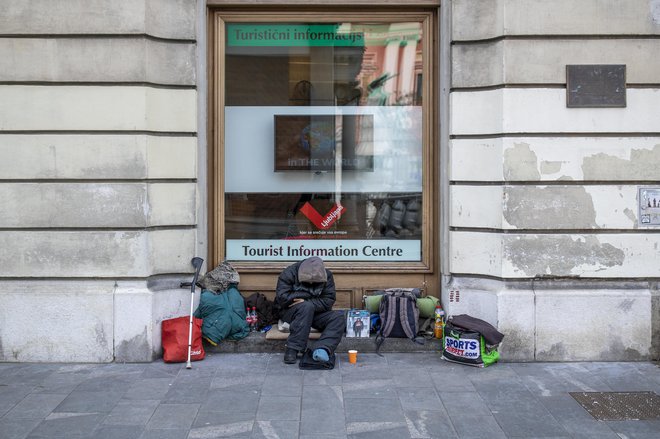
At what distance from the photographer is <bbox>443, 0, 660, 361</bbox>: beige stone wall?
7965 millimetres

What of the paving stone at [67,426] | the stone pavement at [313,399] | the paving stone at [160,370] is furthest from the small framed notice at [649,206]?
the paving stone at [67,426]

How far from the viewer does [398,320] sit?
27.0ft

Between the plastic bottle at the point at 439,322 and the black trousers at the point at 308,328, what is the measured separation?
119cm

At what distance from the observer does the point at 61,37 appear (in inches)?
314

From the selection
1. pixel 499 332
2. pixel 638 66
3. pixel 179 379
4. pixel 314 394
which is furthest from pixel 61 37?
pixel 638 66

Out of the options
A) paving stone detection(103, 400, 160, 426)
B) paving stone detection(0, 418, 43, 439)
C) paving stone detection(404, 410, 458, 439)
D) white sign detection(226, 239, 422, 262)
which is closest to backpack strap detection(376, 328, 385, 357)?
white sign detection(226, 239, 422, 262)

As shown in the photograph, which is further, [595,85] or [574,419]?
[595,85]

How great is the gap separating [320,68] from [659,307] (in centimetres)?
508

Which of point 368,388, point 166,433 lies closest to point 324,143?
point 368,388

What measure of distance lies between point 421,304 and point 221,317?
2.43 m

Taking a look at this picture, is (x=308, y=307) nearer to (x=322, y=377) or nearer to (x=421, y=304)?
(x=322, y=377)

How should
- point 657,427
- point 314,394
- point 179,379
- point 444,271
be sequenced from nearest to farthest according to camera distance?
point 657,427
point 314,394
point 179,379
point 444,271

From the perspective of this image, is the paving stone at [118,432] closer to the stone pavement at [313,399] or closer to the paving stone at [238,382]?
the stone pavement at [313,399]

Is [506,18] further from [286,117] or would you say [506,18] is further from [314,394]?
[314,394]
